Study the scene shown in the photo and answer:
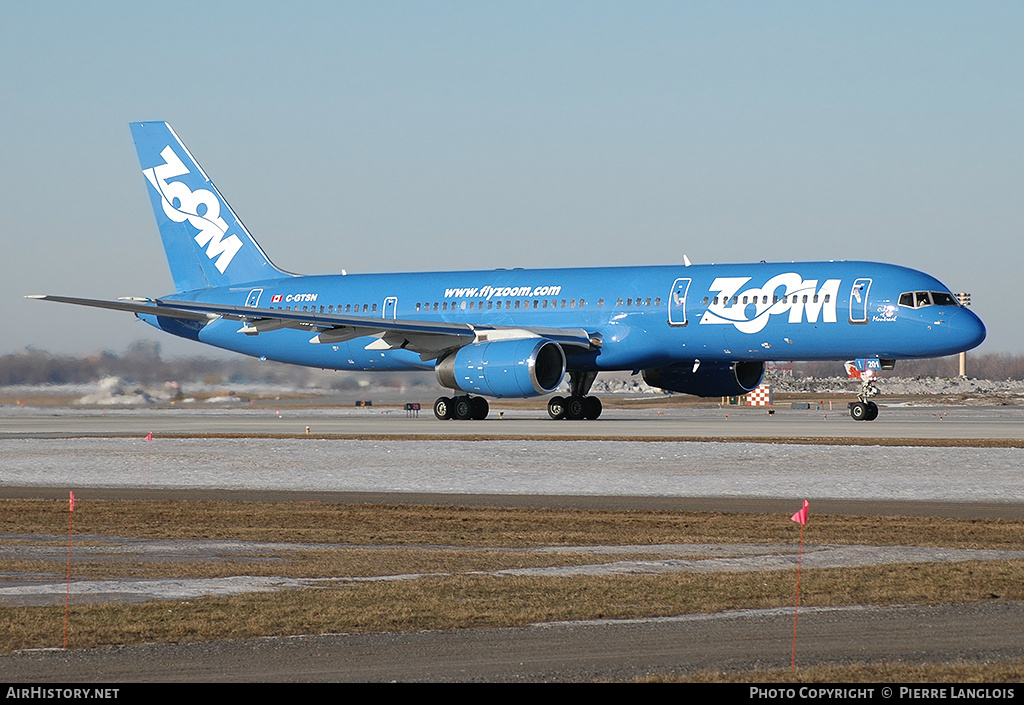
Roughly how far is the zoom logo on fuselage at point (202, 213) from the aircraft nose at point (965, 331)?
27.5 meters

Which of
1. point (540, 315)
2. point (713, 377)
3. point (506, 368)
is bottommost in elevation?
point (713, 377)

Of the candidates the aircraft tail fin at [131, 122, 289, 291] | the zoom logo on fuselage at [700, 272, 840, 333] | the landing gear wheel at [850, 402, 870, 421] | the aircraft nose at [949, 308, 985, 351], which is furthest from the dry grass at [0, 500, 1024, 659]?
the aircraft tail fin at [131, 122, 289, 291]

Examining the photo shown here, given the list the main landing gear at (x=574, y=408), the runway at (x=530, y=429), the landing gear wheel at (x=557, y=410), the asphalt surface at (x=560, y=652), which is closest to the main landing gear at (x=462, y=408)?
the runway at (x=530, y=429)

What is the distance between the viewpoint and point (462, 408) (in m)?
44.1

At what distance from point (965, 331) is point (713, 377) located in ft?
31.2

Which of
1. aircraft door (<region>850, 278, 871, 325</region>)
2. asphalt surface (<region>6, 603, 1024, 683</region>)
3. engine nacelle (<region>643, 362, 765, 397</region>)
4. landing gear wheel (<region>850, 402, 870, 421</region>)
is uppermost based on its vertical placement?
aircraft door (<region>850, 278, 871, 325</region>)

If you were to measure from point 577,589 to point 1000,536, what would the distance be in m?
6.59

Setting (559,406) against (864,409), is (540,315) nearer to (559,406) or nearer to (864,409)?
(559,406)

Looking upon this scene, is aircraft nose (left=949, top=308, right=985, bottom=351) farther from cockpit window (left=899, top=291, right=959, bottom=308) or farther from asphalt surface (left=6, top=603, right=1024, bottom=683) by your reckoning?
asphalt surface (left=6, top=603, right=1024, bottom=683)

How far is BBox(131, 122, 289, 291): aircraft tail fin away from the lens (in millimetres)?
52406

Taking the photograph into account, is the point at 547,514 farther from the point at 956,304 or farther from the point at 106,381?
the point at 106,381

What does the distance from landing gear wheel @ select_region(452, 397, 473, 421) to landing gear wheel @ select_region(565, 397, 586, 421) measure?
3301 millimetres

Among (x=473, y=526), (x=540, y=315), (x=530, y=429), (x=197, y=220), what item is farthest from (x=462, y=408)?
(x=473, y=526)

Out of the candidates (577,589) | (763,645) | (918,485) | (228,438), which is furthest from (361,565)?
(228,438)
